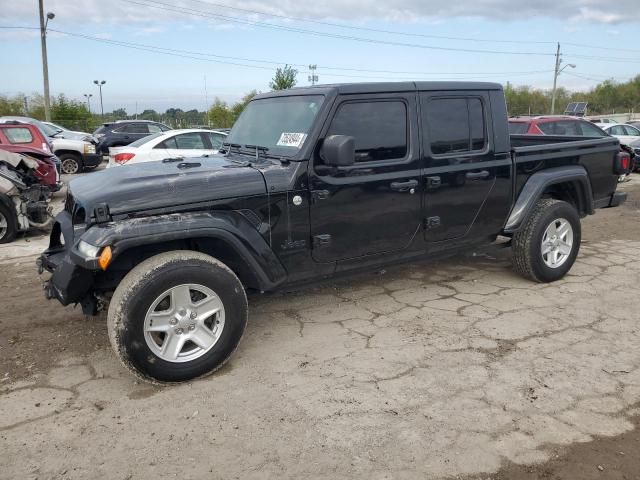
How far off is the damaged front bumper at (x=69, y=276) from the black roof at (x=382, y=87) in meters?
2.04

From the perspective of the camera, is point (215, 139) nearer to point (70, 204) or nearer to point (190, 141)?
point (190, 141)

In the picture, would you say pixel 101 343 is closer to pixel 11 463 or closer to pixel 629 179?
pixel 11 463

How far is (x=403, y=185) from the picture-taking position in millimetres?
4281

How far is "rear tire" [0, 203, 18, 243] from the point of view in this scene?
740 cm

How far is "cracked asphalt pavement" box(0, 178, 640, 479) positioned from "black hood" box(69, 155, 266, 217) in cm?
117

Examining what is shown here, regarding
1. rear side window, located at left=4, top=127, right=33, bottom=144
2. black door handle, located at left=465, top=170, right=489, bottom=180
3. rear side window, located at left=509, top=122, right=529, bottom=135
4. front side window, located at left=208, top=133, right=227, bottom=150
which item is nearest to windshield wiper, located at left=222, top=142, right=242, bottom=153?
black door handle, located at left=465, top=170, right=489, bottom=180

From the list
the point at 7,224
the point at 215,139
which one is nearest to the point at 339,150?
the point at 7,224

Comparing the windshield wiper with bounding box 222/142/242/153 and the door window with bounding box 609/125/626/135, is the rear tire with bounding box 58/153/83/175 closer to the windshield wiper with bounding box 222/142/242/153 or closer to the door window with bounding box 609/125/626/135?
the windshield wiper with bounding box 222/142/242/153

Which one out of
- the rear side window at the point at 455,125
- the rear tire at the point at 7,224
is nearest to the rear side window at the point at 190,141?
the rear tire at the point at 7,224

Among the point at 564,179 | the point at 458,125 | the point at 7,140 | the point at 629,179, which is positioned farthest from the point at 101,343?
the point at 629,179

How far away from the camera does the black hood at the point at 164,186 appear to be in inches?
133

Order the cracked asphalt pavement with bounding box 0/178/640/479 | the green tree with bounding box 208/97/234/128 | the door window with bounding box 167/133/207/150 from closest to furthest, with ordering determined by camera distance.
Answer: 1. the cracked asphalt pavement with bounding box 0/178/640/479
2. the door window with bounding box 167/133/207/150
3. the green tree with bounding box 208/97/234/128

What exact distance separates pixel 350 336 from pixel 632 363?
196cm

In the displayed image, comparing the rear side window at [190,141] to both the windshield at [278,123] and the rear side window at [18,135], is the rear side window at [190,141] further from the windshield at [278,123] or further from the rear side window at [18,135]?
the windshield at [278,123]
